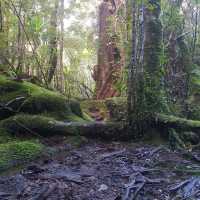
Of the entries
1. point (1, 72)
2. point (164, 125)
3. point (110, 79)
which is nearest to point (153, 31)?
point (164, 125)

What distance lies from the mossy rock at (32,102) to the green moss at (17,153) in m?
1.44

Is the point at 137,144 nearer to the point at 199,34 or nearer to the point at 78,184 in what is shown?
the point at 78,184

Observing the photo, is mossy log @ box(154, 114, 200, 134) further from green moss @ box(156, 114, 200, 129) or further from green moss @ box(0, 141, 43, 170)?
green moss @ box(0, 141, 43, 170)

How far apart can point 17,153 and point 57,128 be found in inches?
55.4

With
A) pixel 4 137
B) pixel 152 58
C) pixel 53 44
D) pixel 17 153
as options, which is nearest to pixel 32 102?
pixel 4 137

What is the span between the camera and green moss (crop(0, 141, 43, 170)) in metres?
4.80

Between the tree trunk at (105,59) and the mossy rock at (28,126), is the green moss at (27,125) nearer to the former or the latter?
the mossy rock at (28,126)

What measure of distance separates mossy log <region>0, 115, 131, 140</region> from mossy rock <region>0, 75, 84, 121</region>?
0.42 metres

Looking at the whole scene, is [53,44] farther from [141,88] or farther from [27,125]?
[141,88]

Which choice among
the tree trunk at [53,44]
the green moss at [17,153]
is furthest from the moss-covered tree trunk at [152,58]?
the tree trunk at [53,44]

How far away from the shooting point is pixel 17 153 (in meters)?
5.10

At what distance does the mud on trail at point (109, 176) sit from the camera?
152 inches

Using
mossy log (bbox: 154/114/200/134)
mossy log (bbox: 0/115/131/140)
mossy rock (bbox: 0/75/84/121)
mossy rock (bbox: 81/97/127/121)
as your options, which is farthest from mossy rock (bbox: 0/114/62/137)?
mossy log (bbox: 154/114/200/134)

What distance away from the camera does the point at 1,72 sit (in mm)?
8812
